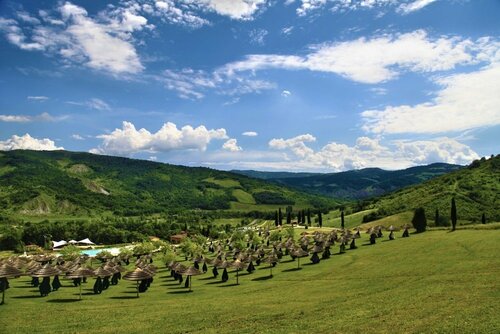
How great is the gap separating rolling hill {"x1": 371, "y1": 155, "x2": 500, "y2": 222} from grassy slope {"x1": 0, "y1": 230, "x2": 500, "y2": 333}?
60.7m

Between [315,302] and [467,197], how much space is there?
112 metres

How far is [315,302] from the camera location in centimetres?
3644

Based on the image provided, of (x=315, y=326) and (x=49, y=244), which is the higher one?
(x=315, y=326)

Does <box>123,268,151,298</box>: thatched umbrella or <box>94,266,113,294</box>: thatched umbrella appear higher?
<box>123,268,151,298</box>: thatched umbrella

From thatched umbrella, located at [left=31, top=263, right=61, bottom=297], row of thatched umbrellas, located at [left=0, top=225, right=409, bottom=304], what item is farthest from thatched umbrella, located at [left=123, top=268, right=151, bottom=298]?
thatched umbrella, located at [left=31, top=263, right=61, bottom=297]

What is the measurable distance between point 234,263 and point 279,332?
36.5 m

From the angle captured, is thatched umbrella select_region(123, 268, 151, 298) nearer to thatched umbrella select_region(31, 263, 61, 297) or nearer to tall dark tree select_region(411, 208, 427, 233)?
thatched umbrella select_region(31, 263, 61, 297)

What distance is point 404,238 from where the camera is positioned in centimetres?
8444

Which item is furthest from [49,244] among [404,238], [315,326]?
[315,326]

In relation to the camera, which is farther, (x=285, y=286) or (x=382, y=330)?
(x=285, y=286)

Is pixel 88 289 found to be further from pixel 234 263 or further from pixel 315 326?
pixel 315 326

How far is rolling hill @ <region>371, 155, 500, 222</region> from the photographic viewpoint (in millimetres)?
118000

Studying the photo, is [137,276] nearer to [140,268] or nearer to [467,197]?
[140,268]

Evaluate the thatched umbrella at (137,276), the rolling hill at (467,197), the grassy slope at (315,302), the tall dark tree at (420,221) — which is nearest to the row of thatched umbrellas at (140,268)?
the thatched umbrella at (137,276)
